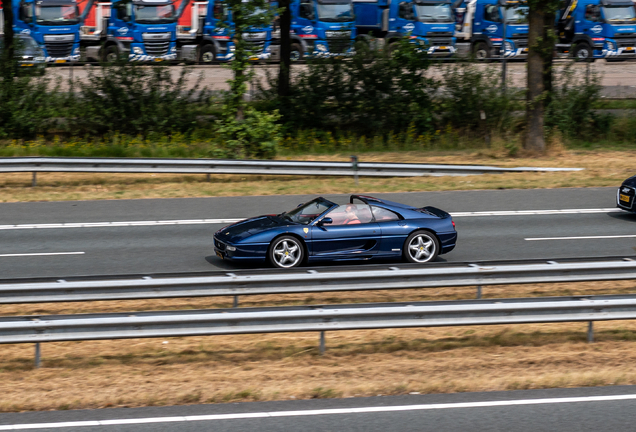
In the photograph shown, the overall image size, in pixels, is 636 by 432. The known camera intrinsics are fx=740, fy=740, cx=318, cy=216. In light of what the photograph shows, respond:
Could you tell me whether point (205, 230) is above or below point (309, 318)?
below

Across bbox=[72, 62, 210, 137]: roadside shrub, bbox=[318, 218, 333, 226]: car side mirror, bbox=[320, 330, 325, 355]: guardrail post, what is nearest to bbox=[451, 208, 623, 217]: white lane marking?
bbox=[318, 218, 333, 226]: car side mirror

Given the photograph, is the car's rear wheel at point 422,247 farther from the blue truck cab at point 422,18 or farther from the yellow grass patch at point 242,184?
the blue truck cab at point 422,18

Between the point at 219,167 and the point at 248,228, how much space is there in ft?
22.0

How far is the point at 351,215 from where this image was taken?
1156cm

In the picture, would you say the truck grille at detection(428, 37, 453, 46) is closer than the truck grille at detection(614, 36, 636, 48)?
Yes

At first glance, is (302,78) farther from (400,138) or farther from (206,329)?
(206,329)

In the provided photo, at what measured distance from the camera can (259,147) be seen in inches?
→ 805

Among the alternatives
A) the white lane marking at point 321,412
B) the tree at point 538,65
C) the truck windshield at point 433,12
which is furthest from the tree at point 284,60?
the white lane marking at point 321,412

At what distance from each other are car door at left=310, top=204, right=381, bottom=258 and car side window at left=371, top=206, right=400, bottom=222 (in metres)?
0.13

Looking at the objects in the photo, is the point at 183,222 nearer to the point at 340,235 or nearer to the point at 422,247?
the point at 340,235

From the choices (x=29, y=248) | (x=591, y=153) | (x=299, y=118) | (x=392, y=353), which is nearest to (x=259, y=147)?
(x=299, y=118)

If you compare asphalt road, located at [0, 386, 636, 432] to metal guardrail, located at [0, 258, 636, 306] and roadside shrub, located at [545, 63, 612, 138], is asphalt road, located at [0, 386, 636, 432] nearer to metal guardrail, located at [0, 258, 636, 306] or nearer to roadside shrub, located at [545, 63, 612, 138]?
metal guardrail, located at [0, 258, 636, 306]

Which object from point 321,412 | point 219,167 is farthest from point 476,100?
point 321,412

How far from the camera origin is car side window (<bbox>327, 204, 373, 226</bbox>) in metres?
11.5
